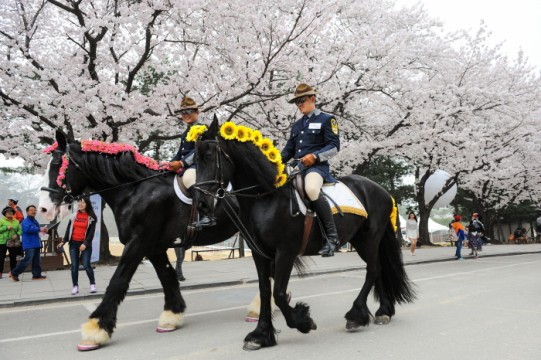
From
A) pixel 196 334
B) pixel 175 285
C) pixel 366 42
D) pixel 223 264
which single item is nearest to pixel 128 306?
pixel 175 285

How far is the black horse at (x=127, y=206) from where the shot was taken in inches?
209

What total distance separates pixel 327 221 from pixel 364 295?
118cm

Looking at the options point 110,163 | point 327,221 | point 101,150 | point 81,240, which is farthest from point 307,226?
point 81,240

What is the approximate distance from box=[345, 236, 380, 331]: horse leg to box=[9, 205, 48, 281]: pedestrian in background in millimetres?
8486

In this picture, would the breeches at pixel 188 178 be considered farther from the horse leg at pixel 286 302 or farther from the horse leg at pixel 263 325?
the horse leg at pixel 286 302

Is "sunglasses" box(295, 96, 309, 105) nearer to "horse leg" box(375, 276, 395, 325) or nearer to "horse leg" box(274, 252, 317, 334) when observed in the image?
"horse leg" box(274, 252, 317, 334)

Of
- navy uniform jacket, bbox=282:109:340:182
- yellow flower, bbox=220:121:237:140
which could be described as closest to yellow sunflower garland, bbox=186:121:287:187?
yellow flower, bbox=220:121:237:140

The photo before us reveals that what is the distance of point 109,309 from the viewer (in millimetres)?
5078

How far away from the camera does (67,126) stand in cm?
1302

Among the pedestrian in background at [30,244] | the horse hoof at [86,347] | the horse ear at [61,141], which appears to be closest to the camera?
the horse hoof at [86,347]

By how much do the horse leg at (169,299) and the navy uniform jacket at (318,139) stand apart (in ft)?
7.87

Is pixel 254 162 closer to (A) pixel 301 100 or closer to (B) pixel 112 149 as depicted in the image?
(A) pixel 301 100

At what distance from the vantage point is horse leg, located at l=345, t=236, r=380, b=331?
540 cm

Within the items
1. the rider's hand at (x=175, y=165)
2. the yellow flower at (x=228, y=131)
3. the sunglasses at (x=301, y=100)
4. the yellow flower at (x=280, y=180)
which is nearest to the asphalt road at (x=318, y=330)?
the yellow flower at (x=280, y=180)
